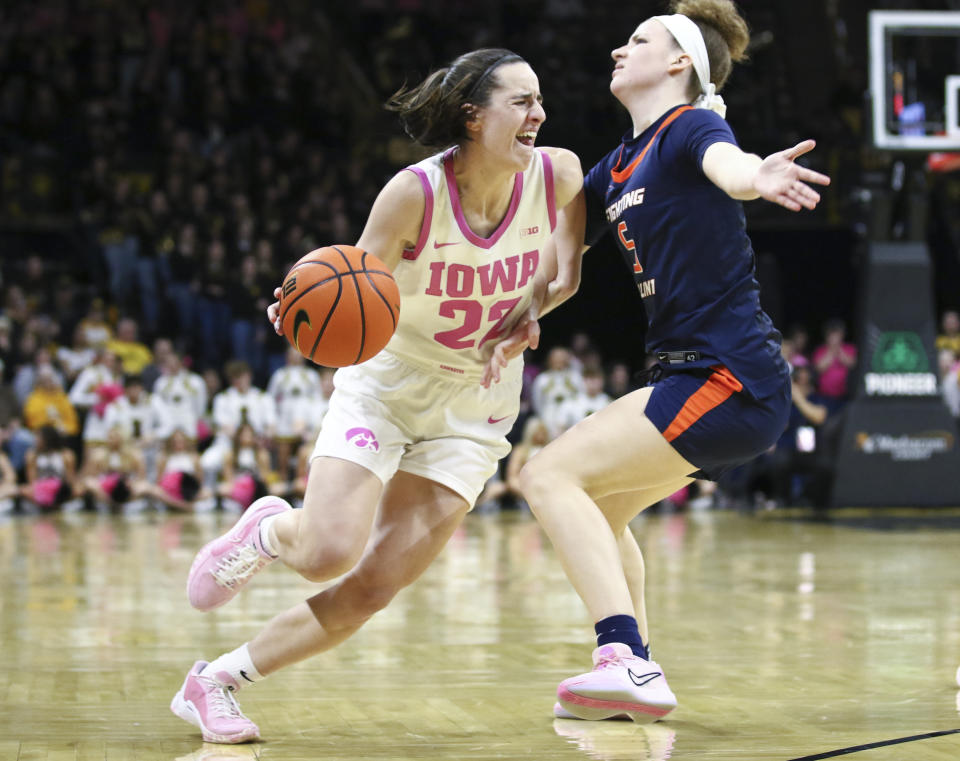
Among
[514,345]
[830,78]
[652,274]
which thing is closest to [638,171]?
[652,274]

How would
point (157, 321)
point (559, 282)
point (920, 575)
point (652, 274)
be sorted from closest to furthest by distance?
point (652, 274)
point (559, 282)
point (920, 575)
point (157, 321)

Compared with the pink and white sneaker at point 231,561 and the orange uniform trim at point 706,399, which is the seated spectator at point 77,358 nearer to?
the pink and white sneaker at point 231,561

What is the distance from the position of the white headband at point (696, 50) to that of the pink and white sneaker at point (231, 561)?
1.73 meters

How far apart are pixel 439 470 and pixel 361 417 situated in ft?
0.92

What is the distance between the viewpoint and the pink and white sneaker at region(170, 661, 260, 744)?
354 cm

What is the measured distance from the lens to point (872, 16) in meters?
10.8

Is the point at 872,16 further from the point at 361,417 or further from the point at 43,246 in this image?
the point at 43,246

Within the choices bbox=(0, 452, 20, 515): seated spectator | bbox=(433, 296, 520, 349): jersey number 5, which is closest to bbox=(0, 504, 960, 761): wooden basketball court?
bbox=(433, 296, 520, 349): jersey number 5

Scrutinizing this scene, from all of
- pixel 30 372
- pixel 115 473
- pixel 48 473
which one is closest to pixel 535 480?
pixel 48 473

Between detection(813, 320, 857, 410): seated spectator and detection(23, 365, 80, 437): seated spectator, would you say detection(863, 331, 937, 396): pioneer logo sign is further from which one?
detection(23, 365, 80, 437): seated spectator

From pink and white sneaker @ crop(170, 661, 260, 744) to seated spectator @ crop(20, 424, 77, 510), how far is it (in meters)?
9.19

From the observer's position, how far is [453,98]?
369 centimetres

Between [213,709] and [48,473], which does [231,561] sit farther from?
[48,473]

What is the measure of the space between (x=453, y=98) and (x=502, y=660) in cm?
218
